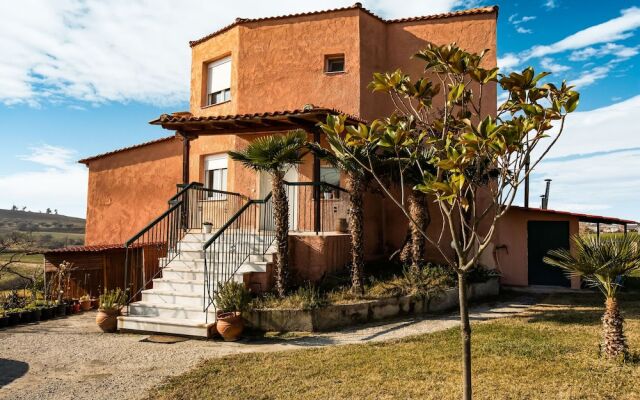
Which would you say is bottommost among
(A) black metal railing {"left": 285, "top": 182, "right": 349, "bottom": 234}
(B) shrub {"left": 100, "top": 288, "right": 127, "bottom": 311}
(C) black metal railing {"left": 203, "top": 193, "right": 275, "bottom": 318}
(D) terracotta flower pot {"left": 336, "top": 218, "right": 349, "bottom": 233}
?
(B) shrub {"left": 100, "top": 288, "right": 127, "bottom": 311}

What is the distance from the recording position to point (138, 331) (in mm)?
8234

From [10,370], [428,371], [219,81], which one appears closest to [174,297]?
[10,370]

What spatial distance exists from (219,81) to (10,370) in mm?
11262

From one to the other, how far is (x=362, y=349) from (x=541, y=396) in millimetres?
2604

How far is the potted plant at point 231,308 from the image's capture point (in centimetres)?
754

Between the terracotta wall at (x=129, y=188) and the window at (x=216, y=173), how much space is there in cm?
115

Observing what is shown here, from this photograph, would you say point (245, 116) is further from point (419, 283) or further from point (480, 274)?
point (480, 274)

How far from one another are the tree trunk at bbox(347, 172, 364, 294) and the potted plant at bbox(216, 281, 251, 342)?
2254 mm

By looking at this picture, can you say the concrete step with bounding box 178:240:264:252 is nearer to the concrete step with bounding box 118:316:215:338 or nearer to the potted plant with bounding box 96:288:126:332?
the concrete step with bounding box 118:316:215:338

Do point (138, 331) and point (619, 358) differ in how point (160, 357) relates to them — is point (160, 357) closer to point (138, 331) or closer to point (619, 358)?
point (138, 331)

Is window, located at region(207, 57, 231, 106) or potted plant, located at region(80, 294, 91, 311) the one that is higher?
window, located at region(207, 57, 231, 106)

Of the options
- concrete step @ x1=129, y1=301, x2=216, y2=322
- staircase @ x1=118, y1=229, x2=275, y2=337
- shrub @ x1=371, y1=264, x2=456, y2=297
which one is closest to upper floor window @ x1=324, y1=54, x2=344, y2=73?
staircase @ x1=118, y1=229, x2=275, y2=337

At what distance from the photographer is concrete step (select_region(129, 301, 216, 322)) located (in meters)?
8.21

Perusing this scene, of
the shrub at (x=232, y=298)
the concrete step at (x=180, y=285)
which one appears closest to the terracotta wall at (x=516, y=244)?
the shrub at (x=232, y=298)
